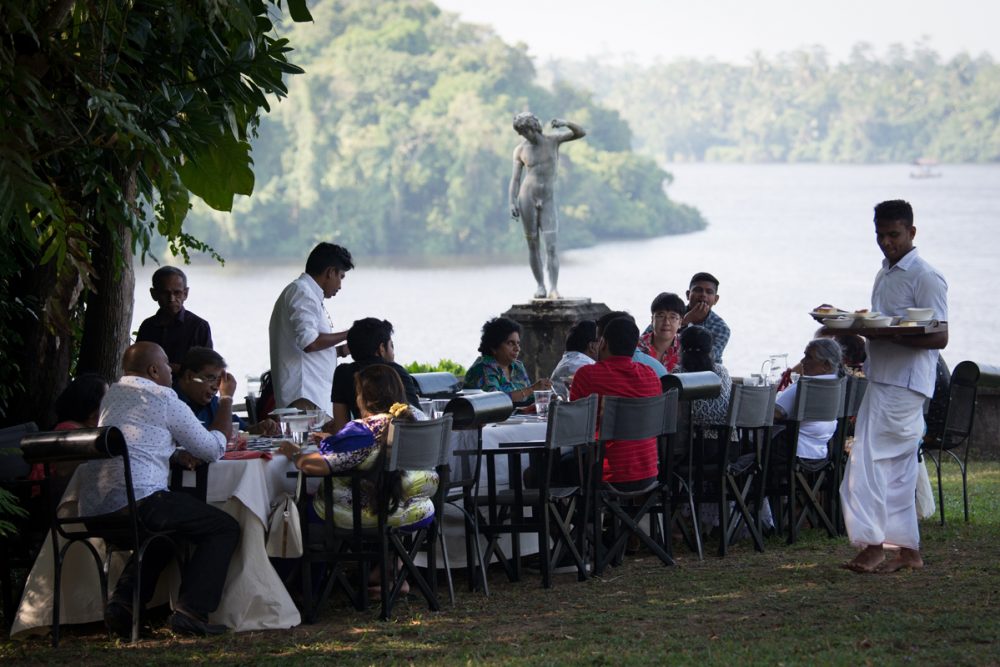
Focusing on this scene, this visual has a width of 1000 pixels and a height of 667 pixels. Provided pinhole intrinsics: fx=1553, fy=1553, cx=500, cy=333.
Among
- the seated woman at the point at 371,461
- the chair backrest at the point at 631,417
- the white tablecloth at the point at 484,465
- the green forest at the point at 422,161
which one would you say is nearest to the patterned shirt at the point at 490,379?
the white tablecloth at the point at 484,465

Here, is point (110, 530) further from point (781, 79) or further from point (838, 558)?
point (781, 79)

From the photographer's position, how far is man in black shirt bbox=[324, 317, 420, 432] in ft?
20.8

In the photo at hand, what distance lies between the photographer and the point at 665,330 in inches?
314

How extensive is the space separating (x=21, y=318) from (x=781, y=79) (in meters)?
54.0

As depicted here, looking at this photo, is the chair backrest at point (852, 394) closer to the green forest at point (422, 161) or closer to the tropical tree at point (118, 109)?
the tropical tree at point (118, 109)

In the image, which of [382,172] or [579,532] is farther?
[382,172]

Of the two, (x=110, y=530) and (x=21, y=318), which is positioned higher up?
(x=21, y=318)

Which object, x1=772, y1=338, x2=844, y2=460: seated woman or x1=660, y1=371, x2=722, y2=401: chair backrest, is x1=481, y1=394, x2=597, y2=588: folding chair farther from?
x1=772, y1=338, x2=844, y2=460: seated woman

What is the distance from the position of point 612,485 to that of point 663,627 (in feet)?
4.13

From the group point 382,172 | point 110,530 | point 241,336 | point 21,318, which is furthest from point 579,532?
point 382,172

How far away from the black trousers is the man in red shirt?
1.80 meters

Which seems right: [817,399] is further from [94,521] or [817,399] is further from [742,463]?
[94,521]

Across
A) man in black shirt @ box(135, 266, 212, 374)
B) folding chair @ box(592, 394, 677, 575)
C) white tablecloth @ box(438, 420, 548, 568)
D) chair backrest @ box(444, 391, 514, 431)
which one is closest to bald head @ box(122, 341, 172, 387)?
chair backrest @ box(444, 391, 514, 431)

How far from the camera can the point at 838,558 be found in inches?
272
